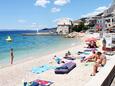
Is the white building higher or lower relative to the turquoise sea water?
higher

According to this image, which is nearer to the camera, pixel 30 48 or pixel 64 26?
pixel 30 48

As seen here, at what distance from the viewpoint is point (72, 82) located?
1025cm

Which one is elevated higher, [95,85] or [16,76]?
[95,85]

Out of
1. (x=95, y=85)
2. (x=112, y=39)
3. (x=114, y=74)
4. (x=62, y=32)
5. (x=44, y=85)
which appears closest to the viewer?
(x=95, y=85)

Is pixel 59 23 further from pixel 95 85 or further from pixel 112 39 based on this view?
pixel 95 85

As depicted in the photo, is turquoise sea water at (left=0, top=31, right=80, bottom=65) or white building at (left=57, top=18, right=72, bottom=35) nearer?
turquoise sea water at (left=0, top=31, right=80, bottom=65)

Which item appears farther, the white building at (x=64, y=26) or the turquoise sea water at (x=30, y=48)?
the white building at (x=64, y=26)

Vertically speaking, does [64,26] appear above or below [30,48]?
above

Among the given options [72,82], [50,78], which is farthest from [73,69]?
[72,82]

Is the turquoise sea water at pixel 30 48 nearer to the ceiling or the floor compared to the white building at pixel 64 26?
nearer to the floor

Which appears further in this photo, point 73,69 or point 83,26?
point 83,26

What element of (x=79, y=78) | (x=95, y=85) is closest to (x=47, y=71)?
(x=79, y=78)

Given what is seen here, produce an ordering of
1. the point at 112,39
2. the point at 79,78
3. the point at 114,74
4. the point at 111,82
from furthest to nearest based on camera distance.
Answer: the point at 112,39
the point at 79,78
the point at 114,74
the point at 111,82

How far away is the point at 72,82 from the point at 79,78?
0.79 m
